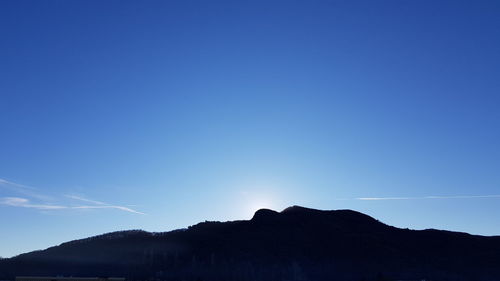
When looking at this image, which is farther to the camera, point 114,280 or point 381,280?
point 381,280

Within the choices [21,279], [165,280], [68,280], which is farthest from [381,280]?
[21,279]

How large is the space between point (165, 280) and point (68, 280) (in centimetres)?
6586

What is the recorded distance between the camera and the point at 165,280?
198m

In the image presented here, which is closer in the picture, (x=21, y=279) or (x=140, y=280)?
(x=21, y=279)

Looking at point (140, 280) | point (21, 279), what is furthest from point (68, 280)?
point (140, 280)

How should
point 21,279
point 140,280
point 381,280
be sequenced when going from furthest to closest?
point 140,280, point 381,280, point 21,279

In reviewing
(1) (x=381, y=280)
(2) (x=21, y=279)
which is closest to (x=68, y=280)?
(2) (x=21, y=279)

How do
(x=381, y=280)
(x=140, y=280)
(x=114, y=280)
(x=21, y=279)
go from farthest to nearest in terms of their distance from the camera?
(x=140, y=280)
(x=381, y=280)
(x=114, y=280)
(x=21, y=279)

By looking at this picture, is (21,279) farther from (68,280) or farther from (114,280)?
(114,280)

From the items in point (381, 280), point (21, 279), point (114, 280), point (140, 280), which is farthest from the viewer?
point (140, 280)

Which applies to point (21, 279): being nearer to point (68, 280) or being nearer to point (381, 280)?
point (68, 280)

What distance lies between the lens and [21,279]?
129m

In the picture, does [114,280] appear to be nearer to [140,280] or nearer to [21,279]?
[21,279]

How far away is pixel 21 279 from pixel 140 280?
212 feet
